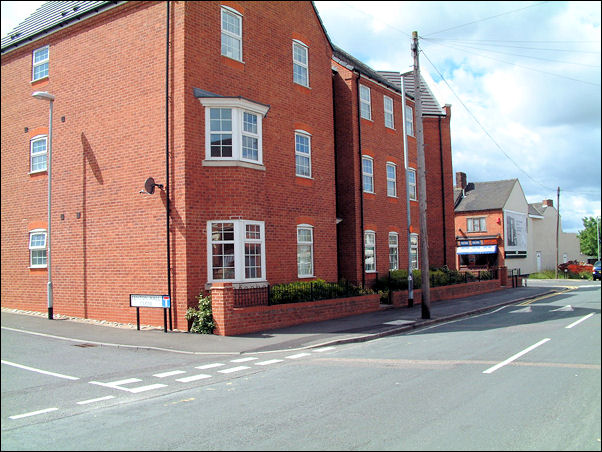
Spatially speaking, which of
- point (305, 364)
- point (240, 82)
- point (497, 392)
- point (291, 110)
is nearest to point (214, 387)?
point (305, 364)

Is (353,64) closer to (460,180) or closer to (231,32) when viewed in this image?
(231,32)

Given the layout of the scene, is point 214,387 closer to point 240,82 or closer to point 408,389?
point 408,389

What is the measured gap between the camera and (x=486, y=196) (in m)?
51.1

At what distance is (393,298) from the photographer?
20.3 metres

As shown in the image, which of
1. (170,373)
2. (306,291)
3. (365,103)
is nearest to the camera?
(170,373)

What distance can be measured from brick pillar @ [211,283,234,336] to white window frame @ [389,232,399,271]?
41.6ft

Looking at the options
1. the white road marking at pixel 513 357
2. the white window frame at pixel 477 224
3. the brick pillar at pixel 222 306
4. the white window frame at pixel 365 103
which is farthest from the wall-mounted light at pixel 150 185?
the white window frame at pixel 477 224

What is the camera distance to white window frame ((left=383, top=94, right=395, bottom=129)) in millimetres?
24719

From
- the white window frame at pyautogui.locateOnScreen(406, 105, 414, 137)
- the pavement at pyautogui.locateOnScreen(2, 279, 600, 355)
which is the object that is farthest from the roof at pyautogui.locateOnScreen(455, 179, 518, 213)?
the pavement at pyautogui.locateOnScreen(2, 279, 600, 355)

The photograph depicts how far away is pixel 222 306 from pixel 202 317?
2.37 ft

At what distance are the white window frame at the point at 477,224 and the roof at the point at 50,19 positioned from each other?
138 feet

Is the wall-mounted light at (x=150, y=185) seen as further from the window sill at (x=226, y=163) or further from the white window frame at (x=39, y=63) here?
the white window frame at (x=39, y=63)

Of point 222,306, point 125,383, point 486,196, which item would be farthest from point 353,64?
point 486,196

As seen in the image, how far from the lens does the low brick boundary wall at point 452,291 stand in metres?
20.6
